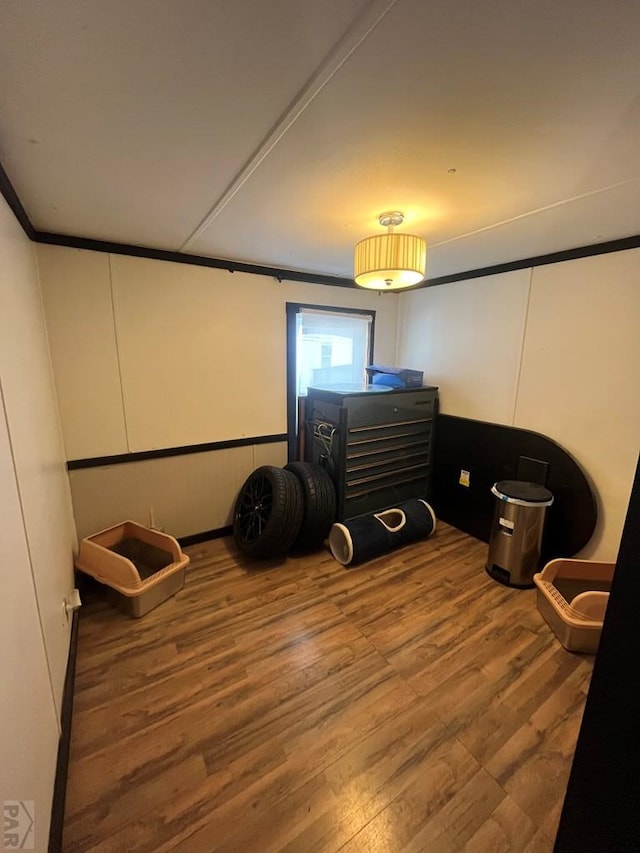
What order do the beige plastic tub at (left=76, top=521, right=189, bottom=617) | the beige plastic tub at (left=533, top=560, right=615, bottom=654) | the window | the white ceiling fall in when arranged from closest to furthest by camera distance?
the white ceiling < the beige plastic tub at (left=533, top=560, right=615, bottom=654) < the beige plastic tub at (left=76, top=521, right=189, bottom=617) < the window

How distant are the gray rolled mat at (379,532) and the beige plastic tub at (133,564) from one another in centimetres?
111

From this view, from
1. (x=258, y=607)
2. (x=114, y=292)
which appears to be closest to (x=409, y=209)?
(x=114, y=292)

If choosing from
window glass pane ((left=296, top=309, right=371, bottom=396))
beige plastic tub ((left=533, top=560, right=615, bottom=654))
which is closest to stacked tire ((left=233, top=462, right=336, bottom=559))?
window glass pane ((left=296, top=309, right=371, bottom=396))

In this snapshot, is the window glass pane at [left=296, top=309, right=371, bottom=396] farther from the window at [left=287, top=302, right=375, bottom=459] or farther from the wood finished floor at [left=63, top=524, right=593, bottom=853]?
the wood finished floor at [left=63, top=524, right=593, bottom=853]

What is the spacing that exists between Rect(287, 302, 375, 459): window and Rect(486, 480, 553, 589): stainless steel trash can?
1517 millimetres

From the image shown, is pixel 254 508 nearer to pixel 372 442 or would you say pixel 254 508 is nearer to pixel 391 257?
pixel 372 442

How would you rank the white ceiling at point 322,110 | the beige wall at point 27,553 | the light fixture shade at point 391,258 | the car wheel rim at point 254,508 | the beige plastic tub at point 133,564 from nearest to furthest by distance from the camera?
1. the white ceiling at point 322,110
2. the beige wall at point 27,553
3. the light fixture shade at point 391,258
4. the beige plastic tub at point 133,564
5. the car wheel rim at point 254,508

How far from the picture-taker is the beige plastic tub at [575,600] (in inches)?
69.4

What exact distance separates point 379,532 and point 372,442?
2.37 feet

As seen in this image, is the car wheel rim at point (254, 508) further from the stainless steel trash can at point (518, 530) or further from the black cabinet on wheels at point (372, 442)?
the stainless steel trash can at point (518, 530)

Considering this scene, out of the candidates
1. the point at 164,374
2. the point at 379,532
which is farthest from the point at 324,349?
the point at 379,532

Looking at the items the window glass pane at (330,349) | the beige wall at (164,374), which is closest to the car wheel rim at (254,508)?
the beige wall at (164,374)

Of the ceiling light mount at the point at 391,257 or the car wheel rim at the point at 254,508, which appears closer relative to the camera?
the ceiling light mount at the point at 391,257

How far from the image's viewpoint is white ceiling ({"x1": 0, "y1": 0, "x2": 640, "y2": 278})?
701 mm
